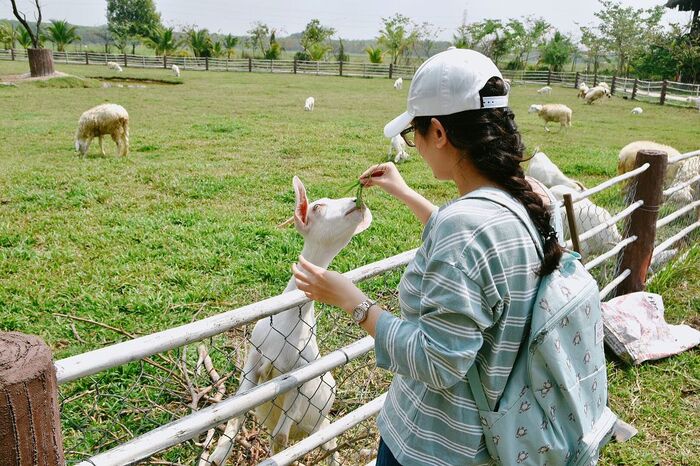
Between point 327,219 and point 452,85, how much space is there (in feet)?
3.07

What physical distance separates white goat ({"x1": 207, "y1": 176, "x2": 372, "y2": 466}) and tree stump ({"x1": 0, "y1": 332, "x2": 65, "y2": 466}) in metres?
1.00

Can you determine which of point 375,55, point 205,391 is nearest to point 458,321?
point 205,391

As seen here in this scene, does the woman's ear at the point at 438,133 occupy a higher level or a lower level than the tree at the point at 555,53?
lower

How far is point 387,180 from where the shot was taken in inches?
82.1

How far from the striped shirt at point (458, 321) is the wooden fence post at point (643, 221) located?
126 inches

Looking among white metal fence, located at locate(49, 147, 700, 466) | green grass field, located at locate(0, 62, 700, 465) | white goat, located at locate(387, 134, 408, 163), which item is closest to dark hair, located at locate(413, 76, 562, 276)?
white metal fence, located at locate(49, 147, 700, 466)

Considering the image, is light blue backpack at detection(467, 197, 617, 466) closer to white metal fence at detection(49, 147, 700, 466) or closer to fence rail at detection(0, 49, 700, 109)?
white metal fence at detection(49, 147, 700, 466)

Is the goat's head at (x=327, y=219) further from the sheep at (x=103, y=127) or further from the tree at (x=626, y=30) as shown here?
the tree at (x=626, y=30)

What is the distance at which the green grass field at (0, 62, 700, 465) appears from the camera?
10.8 ft

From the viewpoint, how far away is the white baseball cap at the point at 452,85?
4.33 feet

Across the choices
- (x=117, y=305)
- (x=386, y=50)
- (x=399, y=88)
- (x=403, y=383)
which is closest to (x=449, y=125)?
(x=403, y=383)

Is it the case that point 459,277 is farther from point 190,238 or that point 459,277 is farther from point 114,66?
point 114,66

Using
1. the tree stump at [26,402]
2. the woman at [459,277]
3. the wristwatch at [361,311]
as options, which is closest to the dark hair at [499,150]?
the woman at [459,277]

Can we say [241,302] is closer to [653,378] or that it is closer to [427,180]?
[653,378]
